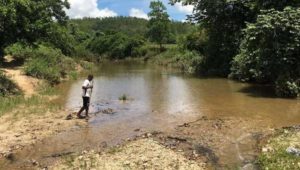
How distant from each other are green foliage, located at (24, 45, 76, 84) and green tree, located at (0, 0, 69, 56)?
2.71 m

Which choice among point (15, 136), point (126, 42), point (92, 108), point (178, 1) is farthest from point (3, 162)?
point (126, 42)

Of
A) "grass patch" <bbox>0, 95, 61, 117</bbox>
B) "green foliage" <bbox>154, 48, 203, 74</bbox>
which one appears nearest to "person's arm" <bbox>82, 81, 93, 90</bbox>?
"grass patch" <bbox>0, 95, 61, 117</bbox>

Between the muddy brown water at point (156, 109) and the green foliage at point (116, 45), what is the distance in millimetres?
60411

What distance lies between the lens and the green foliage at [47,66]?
31609 mm

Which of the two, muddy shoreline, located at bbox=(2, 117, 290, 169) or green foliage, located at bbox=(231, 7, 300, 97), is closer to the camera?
muddy shoreline, located at bbox=(2, 117, 290, 169)

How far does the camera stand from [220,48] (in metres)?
39.1

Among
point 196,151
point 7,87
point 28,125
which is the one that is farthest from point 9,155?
point 7,87

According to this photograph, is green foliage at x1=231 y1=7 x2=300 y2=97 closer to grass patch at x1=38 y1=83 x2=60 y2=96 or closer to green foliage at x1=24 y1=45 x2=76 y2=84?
grass patch at x1=38 y1=83 x2=60 y2=96

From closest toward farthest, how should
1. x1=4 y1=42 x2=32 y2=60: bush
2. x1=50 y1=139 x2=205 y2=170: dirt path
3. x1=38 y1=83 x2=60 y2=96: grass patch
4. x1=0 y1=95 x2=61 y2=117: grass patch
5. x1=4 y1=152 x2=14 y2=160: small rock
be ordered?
x1=50 y1=139 x2=205 y2=170: dirt path < x1=4 y1=152 x2=14 y2=160: small rock < x1=0 y1=95 x2=61 y2=117: grass patch < x1=38 y1=83 x2=60 y2=96: grass patch < x1=4 y1=42 x2=32 y2=60: bush

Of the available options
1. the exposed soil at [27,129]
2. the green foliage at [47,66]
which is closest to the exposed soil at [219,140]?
the exposed soil at [27,129]

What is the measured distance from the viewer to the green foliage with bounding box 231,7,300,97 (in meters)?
23.6

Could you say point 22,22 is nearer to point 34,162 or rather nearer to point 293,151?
point 34,162

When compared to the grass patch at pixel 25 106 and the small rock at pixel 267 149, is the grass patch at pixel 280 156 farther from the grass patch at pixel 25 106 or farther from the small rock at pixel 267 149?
the grass patch at pixel 25 106

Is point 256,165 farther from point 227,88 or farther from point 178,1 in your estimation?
point 178,1
